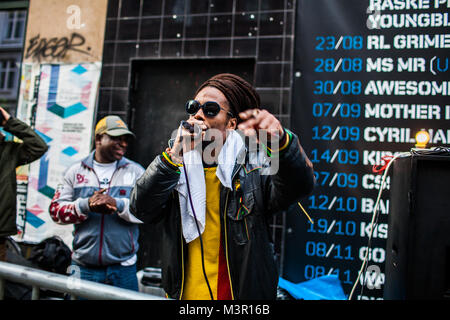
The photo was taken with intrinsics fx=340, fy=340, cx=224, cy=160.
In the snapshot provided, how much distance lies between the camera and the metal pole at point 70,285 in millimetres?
1508

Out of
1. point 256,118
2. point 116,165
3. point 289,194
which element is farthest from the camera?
point 116,165

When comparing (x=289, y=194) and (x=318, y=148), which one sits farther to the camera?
(x=318, y=148)

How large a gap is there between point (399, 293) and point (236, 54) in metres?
3.41

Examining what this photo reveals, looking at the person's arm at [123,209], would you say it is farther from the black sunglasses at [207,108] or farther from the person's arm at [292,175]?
the person's arm at [292,175]

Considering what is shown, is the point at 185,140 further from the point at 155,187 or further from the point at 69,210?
the point at 69,210

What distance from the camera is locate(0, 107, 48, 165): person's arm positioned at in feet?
11.9

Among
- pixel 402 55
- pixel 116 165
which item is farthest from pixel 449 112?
pixel 116 165

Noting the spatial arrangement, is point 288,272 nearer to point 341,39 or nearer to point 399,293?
point 399,293

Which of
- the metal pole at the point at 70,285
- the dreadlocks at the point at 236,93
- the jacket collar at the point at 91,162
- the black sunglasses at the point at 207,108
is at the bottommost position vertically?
the metal pole at the point at 70,285

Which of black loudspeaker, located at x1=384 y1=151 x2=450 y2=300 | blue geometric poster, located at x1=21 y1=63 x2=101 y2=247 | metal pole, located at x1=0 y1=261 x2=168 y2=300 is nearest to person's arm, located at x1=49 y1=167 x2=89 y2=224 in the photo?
metal pole, located at x1=0 y1=261 x2=168 y2=300

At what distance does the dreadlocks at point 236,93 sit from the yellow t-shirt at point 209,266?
0.55 meters

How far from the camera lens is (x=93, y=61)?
16.6 ft

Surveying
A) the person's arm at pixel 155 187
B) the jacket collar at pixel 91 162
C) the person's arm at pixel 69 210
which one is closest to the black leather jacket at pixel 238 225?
the person's arm at pixel 155 187

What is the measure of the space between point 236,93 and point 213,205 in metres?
0.59
